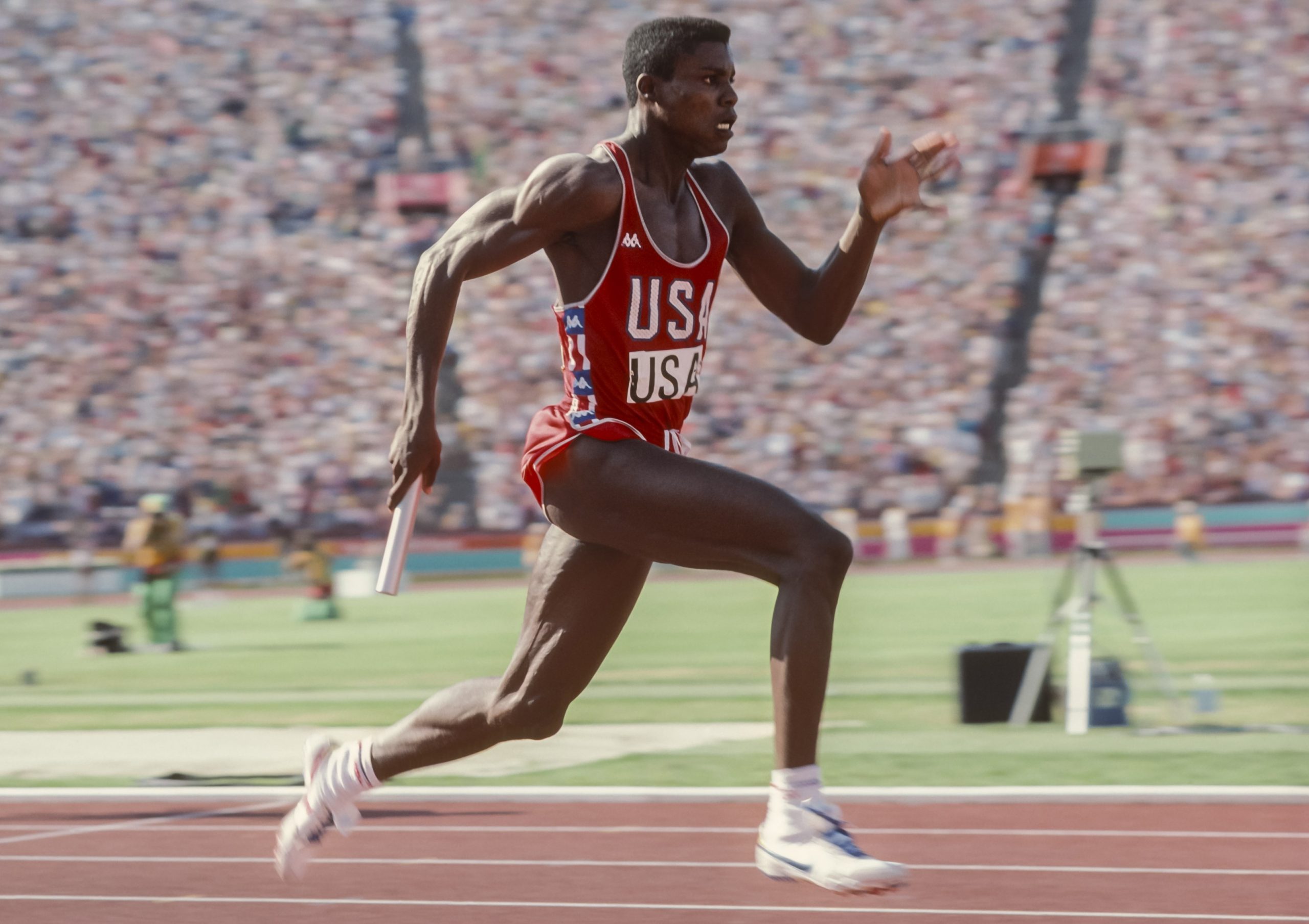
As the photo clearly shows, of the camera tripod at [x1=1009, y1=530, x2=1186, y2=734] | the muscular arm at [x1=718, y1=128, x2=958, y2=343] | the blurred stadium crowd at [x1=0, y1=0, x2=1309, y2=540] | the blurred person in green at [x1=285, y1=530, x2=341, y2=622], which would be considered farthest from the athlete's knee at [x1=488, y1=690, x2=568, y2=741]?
the blurred stadium crowd at [x1=0, y1=0, x2=1309, y2=540]

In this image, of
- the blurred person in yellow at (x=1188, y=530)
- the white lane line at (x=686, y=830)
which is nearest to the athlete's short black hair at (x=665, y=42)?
the white lane line at (x=686, y=830)

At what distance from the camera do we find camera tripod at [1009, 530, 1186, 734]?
9.16 metres

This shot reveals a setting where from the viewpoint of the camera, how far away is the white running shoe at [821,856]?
13.6 ft

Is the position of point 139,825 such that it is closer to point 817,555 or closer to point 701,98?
point 817,555

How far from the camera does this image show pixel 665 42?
4668 mm

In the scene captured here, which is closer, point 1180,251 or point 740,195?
point 740,195

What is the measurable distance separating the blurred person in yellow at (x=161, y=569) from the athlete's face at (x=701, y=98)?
13521 mm

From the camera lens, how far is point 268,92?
32688 mm

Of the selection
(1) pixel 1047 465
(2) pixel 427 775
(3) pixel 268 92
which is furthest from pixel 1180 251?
(2) pixel 427 775

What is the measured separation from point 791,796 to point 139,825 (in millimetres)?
3626

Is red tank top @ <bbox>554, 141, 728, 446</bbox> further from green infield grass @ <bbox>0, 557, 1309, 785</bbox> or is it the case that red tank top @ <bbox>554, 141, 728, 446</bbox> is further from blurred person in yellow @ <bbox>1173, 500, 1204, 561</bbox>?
blurred person in yellow @ <bbox>1173, 500, 1204, 561</bbox>

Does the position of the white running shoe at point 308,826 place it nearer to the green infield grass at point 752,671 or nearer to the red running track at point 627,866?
the red running track at point 627,866

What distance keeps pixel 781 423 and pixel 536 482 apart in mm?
23321

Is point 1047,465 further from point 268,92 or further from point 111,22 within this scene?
point 111,22
